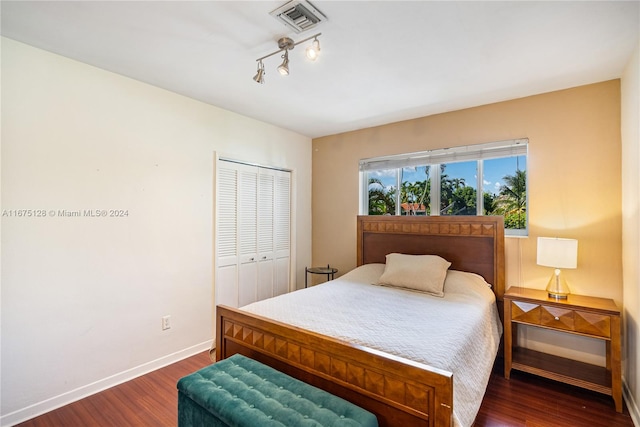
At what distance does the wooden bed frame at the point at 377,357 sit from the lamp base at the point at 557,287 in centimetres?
38

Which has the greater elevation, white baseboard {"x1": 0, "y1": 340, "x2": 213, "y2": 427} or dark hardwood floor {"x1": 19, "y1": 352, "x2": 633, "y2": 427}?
white baseboard {"x1": 0, "y1": 340, "x2": 213, "y2": 427}

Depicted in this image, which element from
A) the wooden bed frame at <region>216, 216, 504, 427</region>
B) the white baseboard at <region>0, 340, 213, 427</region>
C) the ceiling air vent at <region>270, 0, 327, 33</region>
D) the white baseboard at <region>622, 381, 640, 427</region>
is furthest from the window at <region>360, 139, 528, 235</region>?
the white baseboard at <region>0, 340, 213, 427</region>

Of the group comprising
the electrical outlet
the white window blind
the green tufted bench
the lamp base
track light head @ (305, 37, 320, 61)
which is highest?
track light head @ (305, 37, 320, 61)

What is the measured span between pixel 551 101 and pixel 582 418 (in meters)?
2.49

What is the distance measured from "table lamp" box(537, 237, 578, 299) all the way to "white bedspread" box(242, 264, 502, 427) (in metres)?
0.47

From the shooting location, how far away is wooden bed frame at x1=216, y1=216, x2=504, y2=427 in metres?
1.28

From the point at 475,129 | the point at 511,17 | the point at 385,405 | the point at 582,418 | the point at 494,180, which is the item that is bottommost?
the point at 582,418

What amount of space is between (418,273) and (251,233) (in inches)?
75.2

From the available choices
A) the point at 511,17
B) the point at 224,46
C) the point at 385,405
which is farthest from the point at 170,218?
the point at 511,17

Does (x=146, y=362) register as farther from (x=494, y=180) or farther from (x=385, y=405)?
(x=494, y=180)

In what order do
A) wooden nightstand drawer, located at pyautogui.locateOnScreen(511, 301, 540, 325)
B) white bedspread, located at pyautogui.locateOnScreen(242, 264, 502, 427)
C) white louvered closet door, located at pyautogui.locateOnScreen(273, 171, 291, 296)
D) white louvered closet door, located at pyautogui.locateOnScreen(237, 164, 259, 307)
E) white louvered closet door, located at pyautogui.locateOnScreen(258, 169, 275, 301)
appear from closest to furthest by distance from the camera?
white bedspread, located at pyautogui.locateOnScreen(242, 264, 502, 427) → wooden nightstand drawer, located at pyautogui.locateOnScreen(511, 301, 540, 325) → white louvered closet door, located at pyautogui.locateOnScreen(237, 164, 259, 307) → white louvered closet door, located at pyautogui.locateOnScreen(258, 169, 275, 301) → white louvered closet door, located at pyautogui.locateOnScreen(273, 171, 291, 296)

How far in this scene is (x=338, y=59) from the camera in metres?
2.17

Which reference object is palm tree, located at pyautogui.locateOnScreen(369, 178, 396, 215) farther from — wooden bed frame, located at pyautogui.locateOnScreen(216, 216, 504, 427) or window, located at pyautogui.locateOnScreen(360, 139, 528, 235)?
wooden bed frame, located at pyautogui.locateOnScreen(216, 216, 504, 427)

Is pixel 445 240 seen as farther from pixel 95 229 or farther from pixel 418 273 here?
pixel 95 229
